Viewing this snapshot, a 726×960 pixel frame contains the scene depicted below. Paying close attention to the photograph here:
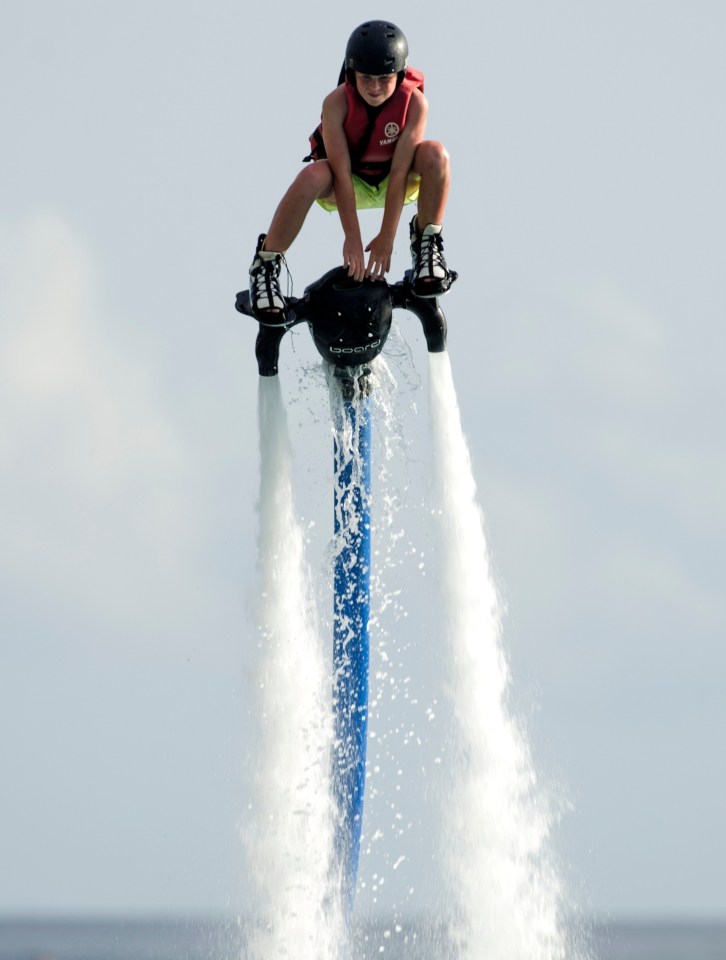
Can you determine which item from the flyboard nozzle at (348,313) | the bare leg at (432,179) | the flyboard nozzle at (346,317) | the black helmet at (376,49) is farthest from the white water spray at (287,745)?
the black helmet at (376,49)

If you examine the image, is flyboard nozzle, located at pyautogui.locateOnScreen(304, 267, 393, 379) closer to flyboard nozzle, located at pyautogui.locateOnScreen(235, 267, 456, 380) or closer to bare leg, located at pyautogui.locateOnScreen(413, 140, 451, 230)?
flyboard nozzle, located at pyautogui.locateOnScreen(235, 267, 456, 380)

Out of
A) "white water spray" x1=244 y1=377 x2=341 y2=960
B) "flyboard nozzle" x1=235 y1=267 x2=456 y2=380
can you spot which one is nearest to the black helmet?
"flyboard nozzle" x1=235 y1=267 x2=456 y2=380

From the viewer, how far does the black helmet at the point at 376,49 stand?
1399cm

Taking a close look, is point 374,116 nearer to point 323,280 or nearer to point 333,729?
point 323,280

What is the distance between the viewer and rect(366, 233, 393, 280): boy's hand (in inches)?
568

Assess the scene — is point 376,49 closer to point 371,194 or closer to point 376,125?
point 376,125

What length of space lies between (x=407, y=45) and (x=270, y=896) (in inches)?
296

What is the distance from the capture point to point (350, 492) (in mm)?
15297

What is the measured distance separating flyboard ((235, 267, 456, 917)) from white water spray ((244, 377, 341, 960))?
0.54 feet

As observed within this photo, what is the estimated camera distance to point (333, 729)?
1525cm

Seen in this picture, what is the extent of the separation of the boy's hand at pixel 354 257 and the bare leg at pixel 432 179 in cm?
63

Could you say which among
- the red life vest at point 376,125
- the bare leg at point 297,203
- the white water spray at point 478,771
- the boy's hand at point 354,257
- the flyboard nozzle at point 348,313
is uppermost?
the red life vest at point 376,125

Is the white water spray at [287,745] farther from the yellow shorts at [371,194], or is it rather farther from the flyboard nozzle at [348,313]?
the yellow shorts at [371,194]

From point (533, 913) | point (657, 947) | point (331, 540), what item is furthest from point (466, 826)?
point (657, 947)
